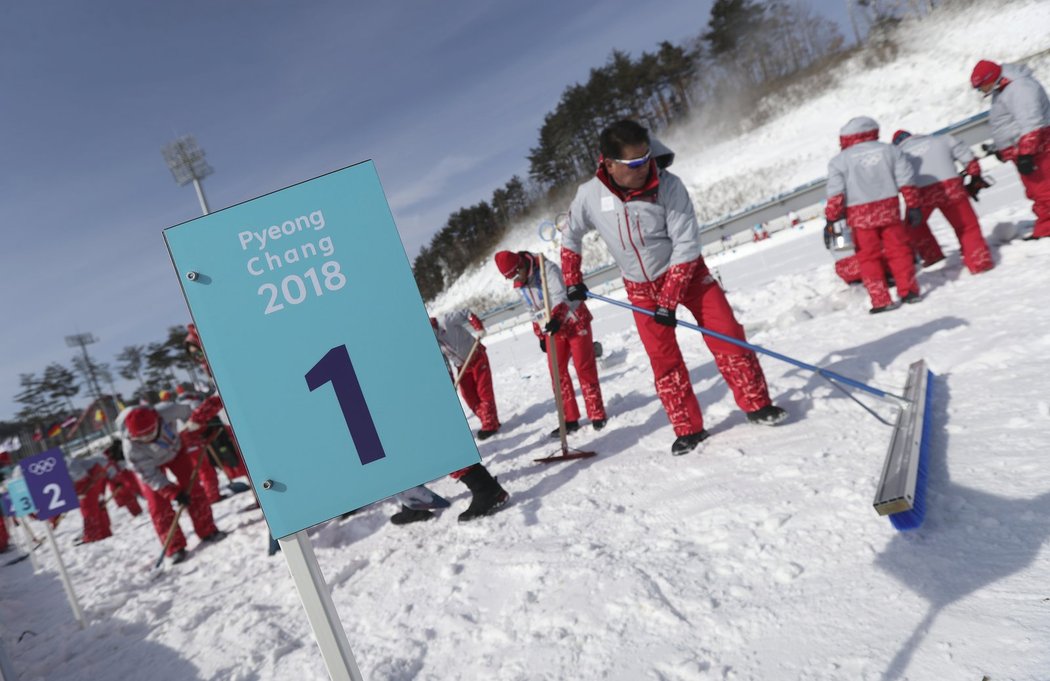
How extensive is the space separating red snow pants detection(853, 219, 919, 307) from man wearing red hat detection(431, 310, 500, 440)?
408 cm

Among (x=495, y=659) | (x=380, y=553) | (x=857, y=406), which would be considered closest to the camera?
(x=495, y=659)

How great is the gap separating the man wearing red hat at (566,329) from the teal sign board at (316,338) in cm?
329

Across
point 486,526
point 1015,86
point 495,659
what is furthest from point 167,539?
point 1015,86

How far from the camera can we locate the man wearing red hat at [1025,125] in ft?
18.6

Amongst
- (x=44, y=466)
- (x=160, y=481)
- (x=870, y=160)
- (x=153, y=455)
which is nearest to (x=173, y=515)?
(x=160, y=481)

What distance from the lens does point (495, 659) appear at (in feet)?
7.02

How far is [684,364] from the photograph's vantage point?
151 inches

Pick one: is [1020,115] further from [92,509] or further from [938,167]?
[92,509]

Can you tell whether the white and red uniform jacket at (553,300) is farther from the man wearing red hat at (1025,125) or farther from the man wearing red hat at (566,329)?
the man wearing red hat at (1025,125)

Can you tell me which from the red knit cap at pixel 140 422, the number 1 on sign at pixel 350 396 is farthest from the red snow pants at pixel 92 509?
the number 1 on sign at pixel 350 396

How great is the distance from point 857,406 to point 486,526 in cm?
246

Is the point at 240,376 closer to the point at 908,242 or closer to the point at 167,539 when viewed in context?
the point at 167,539

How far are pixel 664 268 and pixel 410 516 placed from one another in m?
2.65

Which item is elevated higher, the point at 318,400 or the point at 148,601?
the point at 318,400
